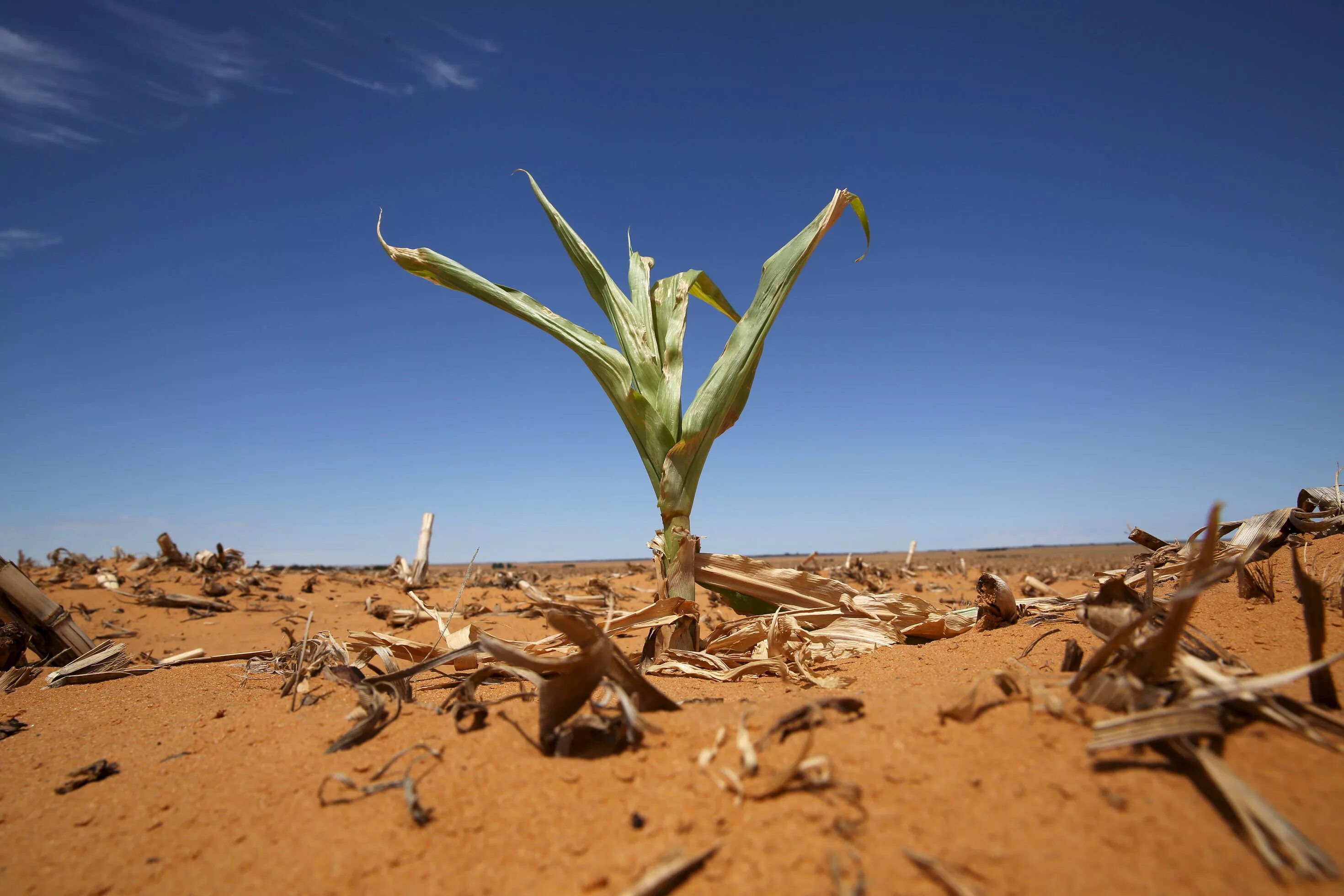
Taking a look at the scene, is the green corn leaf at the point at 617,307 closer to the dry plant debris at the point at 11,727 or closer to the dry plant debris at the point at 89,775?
the dry plant debris at the point at 89,775

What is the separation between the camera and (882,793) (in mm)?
1103

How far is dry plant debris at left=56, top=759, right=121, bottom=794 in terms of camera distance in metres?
1.61

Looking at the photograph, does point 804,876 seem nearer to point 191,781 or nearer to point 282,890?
point 282,890

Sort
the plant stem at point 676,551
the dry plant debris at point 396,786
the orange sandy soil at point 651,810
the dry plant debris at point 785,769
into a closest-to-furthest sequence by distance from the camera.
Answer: the orange sandy soil at point 651,810
the dry plant debris at point 785,769
the dry plant debris at point 396,786
the plant stem at point 676,551

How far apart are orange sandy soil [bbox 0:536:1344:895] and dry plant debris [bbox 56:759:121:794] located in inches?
1.1

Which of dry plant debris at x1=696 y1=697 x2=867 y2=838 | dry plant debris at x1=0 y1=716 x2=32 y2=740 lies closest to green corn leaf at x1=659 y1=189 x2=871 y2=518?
dry plant debris at x1=696 y1=697 x2=867 y2=838

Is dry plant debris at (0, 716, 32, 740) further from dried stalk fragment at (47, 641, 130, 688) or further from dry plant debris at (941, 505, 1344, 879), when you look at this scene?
dry plant debris at (941, 505, 1344, 879)

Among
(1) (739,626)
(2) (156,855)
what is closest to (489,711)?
(2) (156,855)

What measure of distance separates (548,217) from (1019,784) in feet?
10.0

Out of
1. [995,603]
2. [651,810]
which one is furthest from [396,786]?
[995,603]

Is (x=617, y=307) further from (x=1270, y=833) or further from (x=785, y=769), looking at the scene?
(x=1270, y=833)

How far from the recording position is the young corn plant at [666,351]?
2.80 metres

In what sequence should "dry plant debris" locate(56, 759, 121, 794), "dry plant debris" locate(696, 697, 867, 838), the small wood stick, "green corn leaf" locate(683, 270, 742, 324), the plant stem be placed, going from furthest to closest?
"green corn leaf" locate(683, 270, 742, 324) < the plant stem < the small wood stick < "dry plant debris" locate(56, 759, 121, 794) < "dry plant debris" locate(696, 697, 867, 838)

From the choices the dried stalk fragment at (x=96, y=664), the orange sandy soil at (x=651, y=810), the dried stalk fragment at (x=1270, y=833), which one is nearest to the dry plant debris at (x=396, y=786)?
the orange sandy soil at (x=651, y=810)
